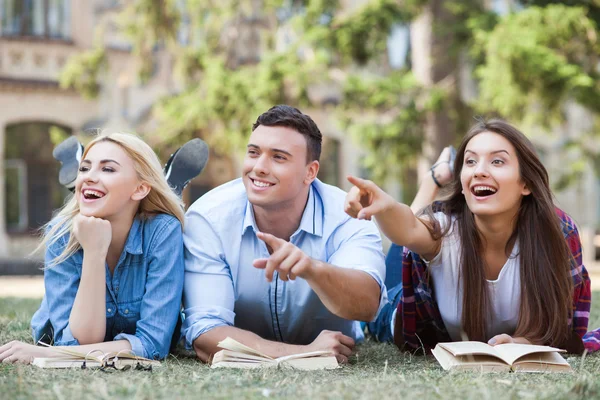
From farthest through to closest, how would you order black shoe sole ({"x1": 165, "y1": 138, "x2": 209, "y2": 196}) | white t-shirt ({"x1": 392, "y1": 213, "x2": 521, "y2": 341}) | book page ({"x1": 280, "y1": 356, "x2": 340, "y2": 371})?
black shoe sole ({"x1": 165, "y1": 138, "x2": 209, "y2": 196})
white t-shirt ({"x1": 392, "y1": 213, "x2": 521, "y2": 341})
book page ({"x1": 280, "y1": 356, "x2": 340, "y2": 371})

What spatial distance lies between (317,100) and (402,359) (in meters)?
15.5

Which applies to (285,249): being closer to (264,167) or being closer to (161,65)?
(264,167)

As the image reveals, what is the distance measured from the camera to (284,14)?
15.2m

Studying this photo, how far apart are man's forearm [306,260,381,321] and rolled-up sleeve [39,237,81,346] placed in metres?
1.07

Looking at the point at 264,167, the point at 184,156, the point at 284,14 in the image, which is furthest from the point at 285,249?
the point at 284,14

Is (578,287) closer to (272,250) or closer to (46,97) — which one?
(272,250)

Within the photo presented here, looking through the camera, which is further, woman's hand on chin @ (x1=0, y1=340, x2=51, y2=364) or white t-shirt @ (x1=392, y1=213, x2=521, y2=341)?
white t-shirt @ (x1=392, y1=213, x2=521, y2=341)

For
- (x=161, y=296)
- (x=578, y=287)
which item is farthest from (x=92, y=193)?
(x=578, y=287)

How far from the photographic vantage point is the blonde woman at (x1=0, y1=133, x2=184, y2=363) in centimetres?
340

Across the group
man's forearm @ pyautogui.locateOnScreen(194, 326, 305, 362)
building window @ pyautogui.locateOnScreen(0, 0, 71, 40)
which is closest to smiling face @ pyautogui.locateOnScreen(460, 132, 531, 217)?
man's forearm @ pyautogui.locateOnScreen(194, 326, 305, 362)

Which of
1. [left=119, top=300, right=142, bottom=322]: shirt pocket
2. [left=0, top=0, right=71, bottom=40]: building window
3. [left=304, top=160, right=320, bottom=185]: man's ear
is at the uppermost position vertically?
[left=0, top=0, right=71, bottom=40]: building window

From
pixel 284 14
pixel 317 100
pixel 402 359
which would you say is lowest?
pixel 402 359

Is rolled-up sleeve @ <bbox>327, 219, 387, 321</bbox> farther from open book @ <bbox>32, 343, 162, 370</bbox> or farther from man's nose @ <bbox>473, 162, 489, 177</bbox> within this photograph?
open book @ <bbox>32, 343, 162, 370</bbox>

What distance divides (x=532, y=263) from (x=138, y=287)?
1686 millimetres
